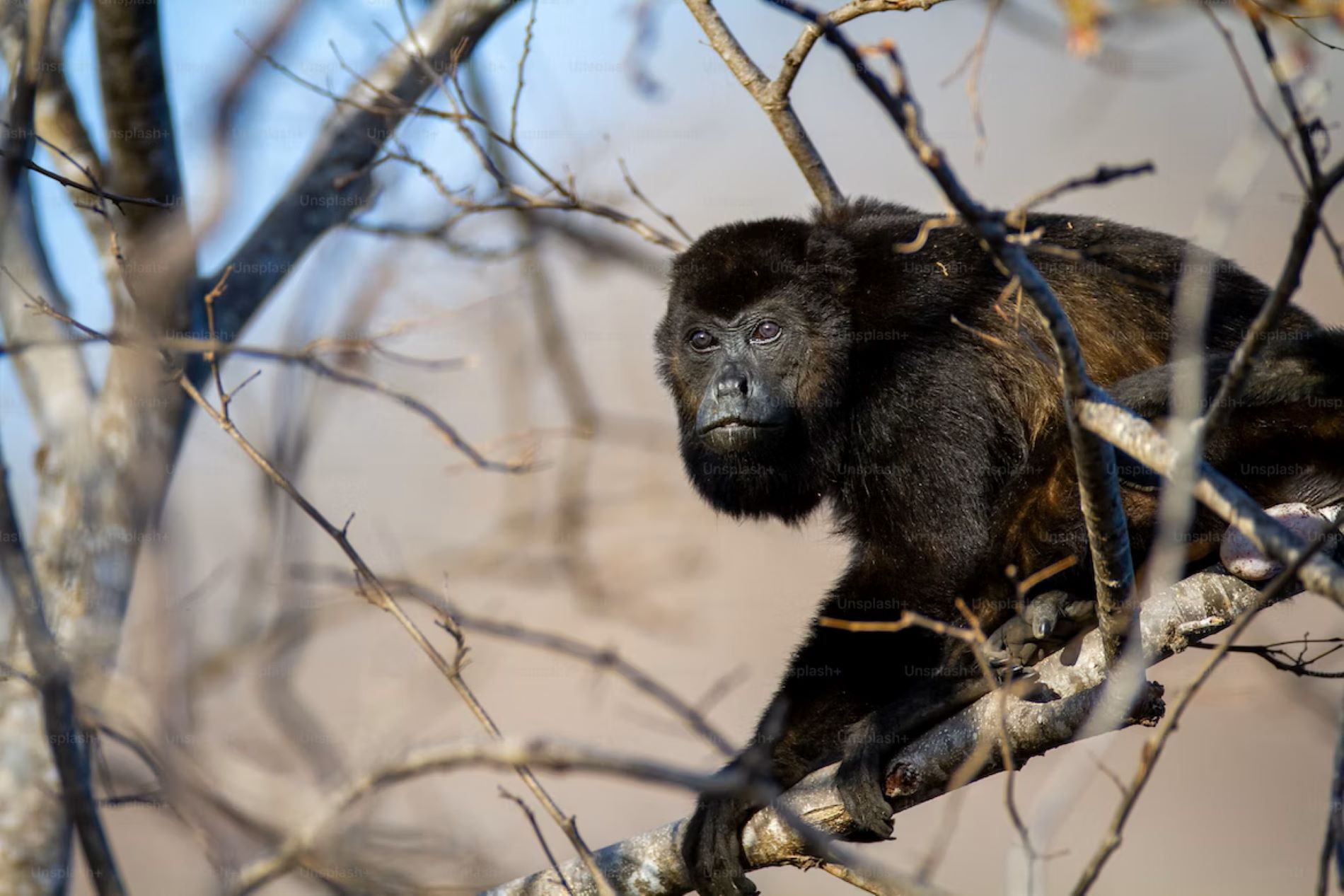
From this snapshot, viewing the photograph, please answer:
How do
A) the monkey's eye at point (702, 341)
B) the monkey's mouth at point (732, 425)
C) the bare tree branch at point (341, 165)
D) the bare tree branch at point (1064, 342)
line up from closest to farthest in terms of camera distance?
1. the bare tree branch at point (1064, 342)
2. the monkey's mouth at point (732, 425)
3. the monkey's eye at point (702, 341)
4. the bare tree branch at point (341, 165)

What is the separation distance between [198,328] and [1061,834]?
37.6 ft

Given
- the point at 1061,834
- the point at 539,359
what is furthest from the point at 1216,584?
the point at 1061,834

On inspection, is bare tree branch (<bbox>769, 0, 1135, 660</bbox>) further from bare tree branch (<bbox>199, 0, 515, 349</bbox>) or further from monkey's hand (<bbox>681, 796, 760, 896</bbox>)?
bare tree branch (<bbox>199, 0, 515, 349</bbox>)

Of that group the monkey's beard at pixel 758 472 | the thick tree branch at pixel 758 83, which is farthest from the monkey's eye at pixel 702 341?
the thick tree branch at pixel 758 83

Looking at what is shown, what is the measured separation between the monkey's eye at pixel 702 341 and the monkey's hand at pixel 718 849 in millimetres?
1798

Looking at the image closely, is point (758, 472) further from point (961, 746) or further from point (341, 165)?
point (341, 165)

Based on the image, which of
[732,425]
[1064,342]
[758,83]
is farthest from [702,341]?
[1064,342]

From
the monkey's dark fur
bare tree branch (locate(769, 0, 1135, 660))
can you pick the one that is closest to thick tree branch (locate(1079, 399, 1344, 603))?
bare tree branch (locate(769, 0, 1135, 660))

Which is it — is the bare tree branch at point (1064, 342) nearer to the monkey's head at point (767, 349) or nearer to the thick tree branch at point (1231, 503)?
the thick tree branch at point (1231, 503)

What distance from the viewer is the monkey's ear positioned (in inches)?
161

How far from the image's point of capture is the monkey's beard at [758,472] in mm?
4086

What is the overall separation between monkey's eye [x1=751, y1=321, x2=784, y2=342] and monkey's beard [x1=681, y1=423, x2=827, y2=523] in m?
0.35

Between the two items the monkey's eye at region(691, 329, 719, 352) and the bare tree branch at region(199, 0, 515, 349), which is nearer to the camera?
the monkey's eye at region(691, 329, 719, 352)

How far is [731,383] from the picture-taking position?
405cm
